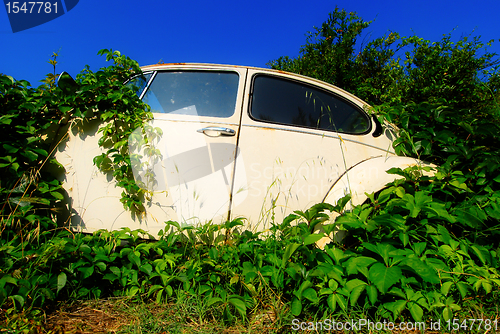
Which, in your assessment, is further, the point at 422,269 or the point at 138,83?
the point at 138,83

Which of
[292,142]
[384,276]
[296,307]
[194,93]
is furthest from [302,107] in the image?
[296,307]

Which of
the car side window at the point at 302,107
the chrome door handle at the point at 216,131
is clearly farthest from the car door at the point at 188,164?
the car side window at the point at 302,107

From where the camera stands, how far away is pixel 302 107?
2389 millimetres

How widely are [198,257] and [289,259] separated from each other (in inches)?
26.6

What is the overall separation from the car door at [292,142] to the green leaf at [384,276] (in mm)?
817

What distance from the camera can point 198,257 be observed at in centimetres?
182

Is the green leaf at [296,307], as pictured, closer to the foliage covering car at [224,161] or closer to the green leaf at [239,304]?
the green leaf at [239,304]

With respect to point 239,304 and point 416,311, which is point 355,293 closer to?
point 416,311

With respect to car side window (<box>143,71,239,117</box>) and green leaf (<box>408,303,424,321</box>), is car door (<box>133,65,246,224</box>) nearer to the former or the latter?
car side window (<box>143,71,239,117</box>)

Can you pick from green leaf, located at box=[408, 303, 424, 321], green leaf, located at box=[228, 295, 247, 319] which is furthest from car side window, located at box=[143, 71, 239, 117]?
green leaf, located at box=[408, 303, 424, 321]

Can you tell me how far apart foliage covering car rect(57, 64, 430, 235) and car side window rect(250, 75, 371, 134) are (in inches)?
0.4

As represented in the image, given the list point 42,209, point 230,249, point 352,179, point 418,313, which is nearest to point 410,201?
point 352,179

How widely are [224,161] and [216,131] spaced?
0.28 m

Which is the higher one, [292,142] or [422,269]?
[292,142]
